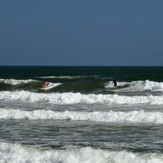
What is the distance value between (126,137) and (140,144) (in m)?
0.96

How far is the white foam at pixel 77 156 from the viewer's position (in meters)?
8.80

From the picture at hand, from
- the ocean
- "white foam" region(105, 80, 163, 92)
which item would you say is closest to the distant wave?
"white foam" region(105, 80, 163, 92)

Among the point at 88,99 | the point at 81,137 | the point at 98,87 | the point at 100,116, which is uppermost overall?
the point at 98,87

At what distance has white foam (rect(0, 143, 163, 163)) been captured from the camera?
8.80m

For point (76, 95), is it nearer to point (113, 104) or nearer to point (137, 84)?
point (113, 104)

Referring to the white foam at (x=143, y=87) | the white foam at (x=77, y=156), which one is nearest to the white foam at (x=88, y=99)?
the white foam at (x=143, y=87)

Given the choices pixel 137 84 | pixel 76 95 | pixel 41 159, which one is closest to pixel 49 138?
pixel 41 159

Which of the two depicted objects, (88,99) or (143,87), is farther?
(143,87)

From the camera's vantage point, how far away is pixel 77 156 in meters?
9.07

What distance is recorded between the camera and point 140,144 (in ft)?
34.2

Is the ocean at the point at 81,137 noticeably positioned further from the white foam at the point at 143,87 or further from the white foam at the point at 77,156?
the white foam at the point at 143,87

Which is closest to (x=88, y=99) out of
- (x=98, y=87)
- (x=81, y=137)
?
(x=81, y=137)

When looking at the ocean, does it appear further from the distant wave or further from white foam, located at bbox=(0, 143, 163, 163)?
the distant wave

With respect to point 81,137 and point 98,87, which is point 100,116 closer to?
point 81,137
